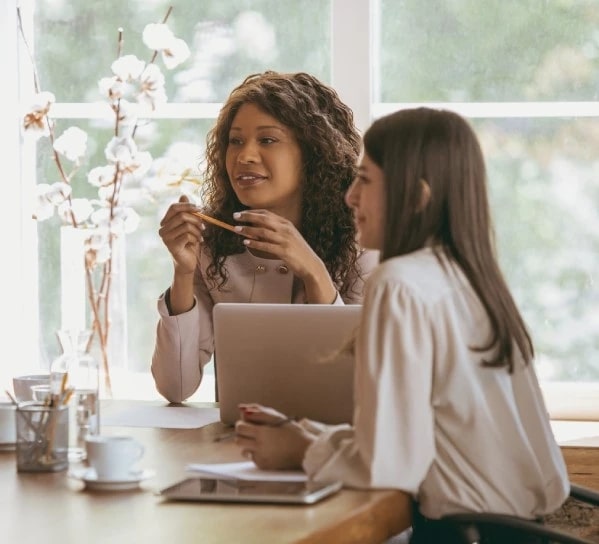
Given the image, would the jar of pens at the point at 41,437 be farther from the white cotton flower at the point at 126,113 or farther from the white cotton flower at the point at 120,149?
the white cotton flower at the point at 126,113

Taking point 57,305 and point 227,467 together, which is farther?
point 57,305

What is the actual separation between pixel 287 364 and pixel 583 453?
1559 mm

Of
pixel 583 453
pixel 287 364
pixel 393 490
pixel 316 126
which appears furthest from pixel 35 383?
pixel 583 453

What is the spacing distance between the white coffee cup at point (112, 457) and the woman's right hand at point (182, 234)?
0.95 metres

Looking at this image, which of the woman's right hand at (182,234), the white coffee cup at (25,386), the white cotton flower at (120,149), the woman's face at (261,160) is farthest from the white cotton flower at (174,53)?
the white coffee cup at (25,386)

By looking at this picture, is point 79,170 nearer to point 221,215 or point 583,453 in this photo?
point 221,215

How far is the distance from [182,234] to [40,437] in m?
0.89

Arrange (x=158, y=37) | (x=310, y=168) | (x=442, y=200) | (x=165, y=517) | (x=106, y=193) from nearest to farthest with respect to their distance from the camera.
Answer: (x=165, y=517) < (x=442, y=200) < (x=310, y=168) < (x=158, y=37) < (x=106, y=193)

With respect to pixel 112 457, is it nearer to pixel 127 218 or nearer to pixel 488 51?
pixel 127 218

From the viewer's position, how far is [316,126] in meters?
2.76

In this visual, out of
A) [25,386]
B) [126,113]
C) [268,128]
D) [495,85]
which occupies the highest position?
[495,85]

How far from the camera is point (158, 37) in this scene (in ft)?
11.9

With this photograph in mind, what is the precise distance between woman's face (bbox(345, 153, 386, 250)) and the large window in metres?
2.41

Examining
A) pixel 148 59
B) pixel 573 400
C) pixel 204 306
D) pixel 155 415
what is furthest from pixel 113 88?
pixel 573 400
